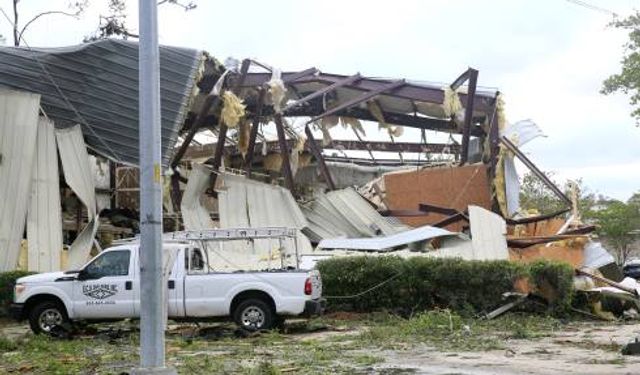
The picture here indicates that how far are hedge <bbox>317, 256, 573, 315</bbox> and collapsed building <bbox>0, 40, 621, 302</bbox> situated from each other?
11.0ft

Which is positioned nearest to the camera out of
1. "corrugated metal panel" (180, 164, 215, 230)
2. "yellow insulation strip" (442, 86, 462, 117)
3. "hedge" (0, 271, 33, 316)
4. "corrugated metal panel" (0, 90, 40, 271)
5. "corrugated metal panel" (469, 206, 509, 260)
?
"hedge" (0, 271, 33, 316)

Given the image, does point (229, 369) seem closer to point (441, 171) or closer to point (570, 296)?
point (570, 296)

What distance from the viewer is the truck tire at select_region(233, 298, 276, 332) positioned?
14.9 metres

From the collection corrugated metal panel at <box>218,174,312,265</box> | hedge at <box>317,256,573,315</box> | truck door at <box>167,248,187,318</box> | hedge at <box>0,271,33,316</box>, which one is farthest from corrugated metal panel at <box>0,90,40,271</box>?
hedge at <box>317,256,573,315</box>

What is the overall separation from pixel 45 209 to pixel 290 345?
1267 centimetres

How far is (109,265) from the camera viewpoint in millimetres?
15133

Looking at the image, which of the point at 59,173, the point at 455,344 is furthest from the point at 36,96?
the point at 455,344

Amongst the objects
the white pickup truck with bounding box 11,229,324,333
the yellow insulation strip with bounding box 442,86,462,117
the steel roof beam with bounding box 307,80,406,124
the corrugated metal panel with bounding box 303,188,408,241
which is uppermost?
the steel roof beam with bounding box 307,80,406,124

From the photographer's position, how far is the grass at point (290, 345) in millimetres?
10258

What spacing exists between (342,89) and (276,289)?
54.4 feet

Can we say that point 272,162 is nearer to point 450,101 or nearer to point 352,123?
point 352,123

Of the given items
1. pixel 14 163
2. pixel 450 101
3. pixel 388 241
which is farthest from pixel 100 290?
pixel 450 101

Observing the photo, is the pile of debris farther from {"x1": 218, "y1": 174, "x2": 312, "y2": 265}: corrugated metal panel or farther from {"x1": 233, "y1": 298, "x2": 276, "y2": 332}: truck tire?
{"x1": 233, "y1": 298, "x2": 276, "y2": 332}: truck tire

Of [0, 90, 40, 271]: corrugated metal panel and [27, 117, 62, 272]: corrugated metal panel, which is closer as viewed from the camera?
[0, 90, 40, 271]: corrugated metal panel
